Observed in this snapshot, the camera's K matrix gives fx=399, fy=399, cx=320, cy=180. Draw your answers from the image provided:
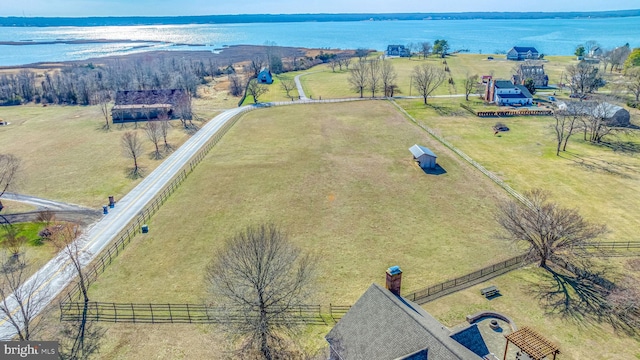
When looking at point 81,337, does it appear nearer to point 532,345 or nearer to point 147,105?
point 532,345

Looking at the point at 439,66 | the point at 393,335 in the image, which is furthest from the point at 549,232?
the point at 439,66

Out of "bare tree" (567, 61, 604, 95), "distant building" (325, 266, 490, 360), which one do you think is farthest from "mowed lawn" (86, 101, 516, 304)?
"bare tree" (567, 61, 604, 95)

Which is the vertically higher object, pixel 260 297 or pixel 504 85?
pixel 504 85

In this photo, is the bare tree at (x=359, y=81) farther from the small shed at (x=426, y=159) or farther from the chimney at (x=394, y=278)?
the chimney at (x=394, y=278)

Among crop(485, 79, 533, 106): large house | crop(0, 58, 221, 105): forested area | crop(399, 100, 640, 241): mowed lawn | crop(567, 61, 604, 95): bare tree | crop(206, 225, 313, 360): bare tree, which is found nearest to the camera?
crop(206, 225, 313, 360): bare tree

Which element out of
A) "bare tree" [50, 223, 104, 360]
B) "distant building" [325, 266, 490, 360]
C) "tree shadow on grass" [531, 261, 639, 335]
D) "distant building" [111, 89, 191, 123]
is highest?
"distant building" [111, 89, 191, 123]

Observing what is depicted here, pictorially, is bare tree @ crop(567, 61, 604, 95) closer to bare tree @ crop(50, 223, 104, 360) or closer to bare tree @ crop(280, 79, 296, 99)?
bare tree @ crop(280, 79, 296, 99)

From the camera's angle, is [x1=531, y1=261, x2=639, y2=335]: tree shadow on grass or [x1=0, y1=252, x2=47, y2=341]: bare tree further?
[x1=531, y1=261, x2=639, y2=335]: tree shadow on grass

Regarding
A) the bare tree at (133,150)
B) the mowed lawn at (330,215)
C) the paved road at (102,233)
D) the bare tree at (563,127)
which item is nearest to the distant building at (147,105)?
the bare tree at (133,150)
